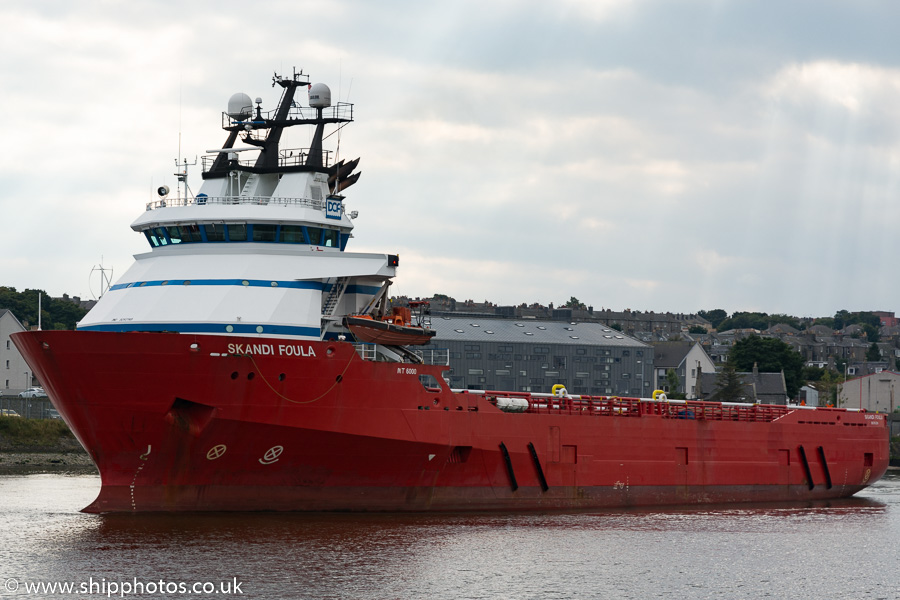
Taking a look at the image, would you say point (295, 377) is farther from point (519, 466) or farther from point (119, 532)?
point (519, 466)

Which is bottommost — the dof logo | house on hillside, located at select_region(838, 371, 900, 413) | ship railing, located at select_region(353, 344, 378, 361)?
house on hillside, located at select_region(838, 371, 900, 413)

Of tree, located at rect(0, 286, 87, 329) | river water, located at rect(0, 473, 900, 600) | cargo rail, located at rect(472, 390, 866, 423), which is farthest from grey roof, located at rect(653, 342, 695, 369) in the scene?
river water, located at rect(0, 473, 900, 600)

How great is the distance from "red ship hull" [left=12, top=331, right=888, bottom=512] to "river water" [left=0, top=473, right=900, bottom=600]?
A: 60cm

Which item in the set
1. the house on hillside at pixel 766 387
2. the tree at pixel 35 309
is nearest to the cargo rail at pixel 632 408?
the house on hillside at pixel 766 387

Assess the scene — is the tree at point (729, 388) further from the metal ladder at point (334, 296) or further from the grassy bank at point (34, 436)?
the metal ladder at point (334, 296)

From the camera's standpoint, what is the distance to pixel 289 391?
23.8 m

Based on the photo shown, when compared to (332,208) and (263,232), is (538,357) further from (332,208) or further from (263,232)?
(263,232)

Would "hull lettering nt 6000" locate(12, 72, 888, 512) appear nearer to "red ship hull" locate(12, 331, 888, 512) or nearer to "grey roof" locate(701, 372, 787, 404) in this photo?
"red ship hull" locate(12, 331, 888, 512)

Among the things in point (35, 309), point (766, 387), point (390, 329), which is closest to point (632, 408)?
point (390, 329)

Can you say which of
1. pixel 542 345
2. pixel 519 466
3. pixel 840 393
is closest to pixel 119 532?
pixel 519 466

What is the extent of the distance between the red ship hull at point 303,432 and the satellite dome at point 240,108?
7.67 metres

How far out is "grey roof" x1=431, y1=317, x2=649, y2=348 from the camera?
63.4 meters

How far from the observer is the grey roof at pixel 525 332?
63.4 meters

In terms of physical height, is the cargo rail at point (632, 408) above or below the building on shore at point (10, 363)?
below
